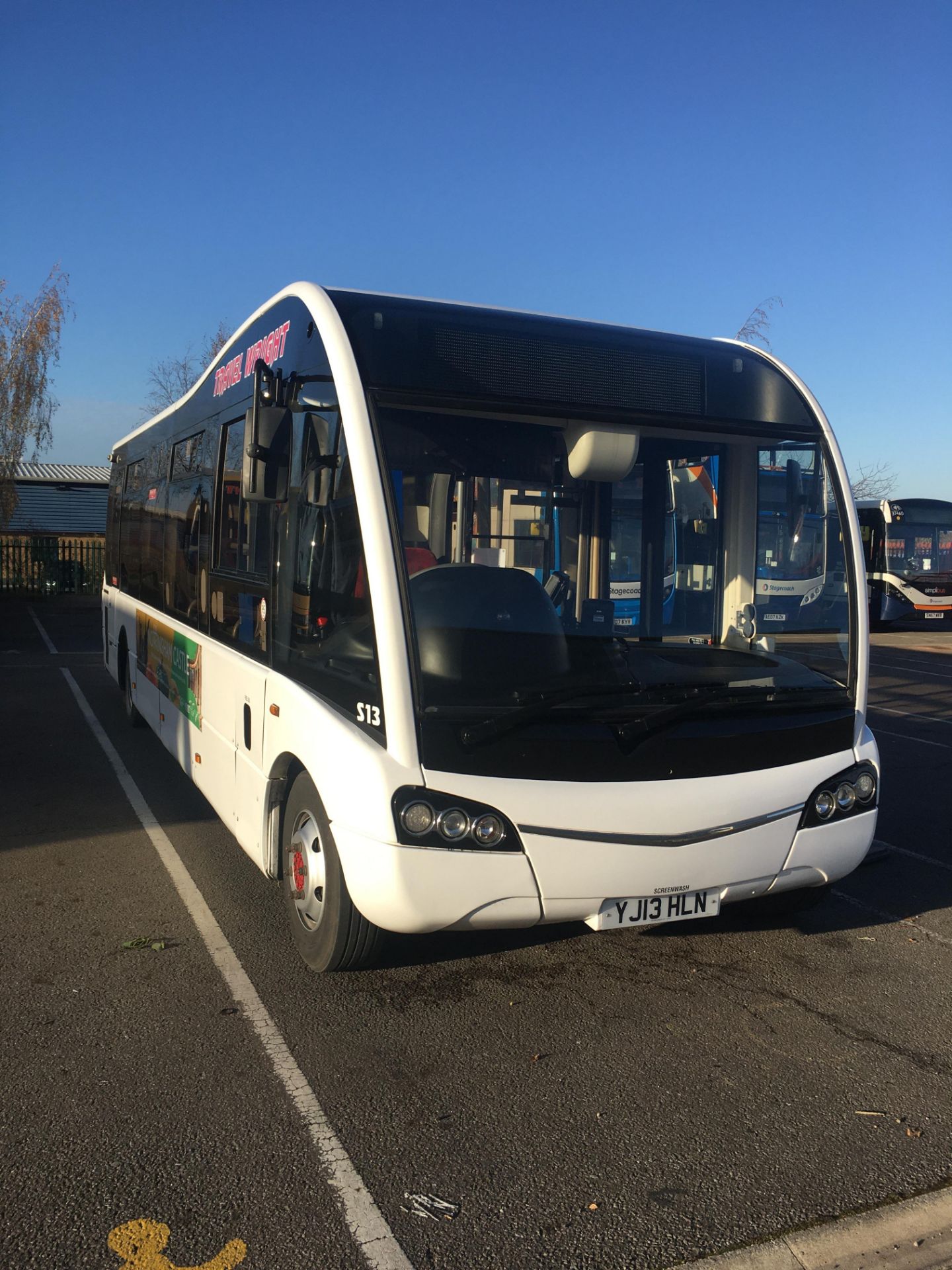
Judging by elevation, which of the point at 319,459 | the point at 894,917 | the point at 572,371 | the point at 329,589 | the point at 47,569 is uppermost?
the point at 572,371

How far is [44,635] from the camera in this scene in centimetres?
2105

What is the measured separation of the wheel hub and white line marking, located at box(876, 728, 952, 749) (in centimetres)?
786

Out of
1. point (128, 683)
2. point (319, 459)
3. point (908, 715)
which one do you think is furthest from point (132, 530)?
point (908, 715)

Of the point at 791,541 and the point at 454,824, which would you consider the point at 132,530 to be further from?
the point at 454,824

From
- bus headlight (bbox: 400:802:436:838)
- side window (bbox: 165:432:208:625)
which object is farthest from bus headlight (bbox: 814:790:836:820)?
side window (bbox: 165:432:208:625)

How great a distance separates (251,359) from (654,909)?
11.6 feet

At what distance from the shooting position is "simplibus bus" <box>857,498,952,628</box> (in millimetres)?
27969

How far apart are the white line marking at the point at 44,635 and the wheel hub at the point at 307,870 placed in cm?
1440

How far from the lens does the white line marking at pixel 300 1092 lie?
2.77 m

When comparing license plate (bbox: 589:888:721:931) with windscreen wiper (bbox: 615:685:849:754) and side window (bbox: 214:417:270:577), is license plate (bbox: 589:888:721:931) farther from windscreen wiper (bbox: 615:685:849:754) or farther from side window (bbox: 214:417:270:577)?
side window (bbox: 214:417:270:577)

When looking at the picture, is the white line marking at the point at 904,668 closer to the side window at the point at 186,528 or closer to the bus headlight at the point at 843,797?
the side window at the point at 186,528

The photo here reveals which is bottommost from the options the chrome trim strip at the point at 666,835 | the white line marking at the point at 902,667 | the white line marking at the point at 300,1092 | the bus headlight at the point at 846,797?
the white line marking at the point at 300,1092

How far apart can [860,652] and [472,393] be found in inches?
81.3

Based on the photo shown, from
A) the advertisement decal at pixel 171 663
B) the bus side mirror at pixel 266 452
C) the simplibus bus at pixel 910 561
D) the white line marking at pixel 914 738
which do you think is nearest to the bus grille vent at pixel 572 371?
the bus side mirror at pixel 266 452
